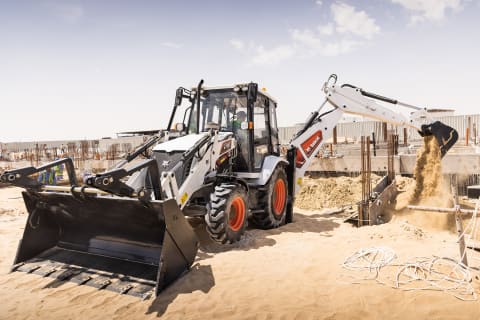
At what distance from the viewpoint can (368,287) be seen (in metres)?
4.25

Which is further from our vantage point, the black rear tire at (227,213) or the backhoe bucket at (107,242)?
the black rear tire at (227,213)

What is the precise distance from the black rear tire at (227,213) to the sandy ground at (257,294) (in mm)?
259

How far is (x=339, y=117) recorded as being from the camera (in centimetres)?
903

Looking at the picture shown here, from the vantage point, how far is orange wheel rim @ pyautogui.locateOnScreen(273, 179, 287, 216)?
7609mm

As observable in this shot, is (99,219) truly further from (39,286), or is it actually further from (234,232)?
(234,232)

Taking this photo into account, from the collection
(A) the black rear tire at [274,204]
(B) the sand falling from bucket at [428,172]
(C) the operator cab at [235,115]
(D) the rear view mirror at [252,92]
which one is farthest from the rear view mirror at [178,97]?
(B) the sand falling from bucket at [428,172]

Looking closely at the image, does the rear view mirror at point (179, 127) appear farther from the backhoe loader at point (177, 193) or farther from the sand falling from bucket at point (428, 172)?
the sand falling from bucket at point (428, 172)

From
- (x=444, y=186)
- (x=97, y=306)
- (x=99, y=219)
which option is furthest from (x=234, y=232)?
(x=444, y=186)

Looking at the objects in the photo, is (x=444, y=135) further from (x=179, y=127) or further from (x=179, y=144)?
(x=179, y=144)

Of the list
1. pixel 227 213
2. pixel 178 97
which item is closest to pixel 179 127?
pixel 178 97

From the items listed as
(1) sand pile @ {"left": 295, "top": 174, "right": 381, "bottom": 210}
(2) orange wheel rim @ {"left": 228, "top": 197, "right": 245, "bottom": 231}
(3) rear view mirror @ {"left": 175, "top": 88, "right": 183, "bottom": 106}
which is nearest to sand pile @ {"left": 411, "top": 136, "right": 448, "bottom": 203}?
(1) sand pile @ {"left": 295, "top": 174, "right": 381, "bottom": 210}

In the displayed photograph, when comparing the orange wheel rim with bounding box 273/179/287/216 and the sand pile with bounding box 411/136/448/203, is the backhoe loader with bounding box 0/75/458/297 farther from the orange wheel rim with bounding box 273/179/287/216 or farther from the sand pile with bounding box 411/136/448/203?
the sand pile with bounding box 411/136/448/203

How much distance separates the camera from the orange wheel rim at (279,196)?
7609 millimetres

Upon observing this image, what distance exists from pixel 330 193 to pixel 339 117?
3.65 m
